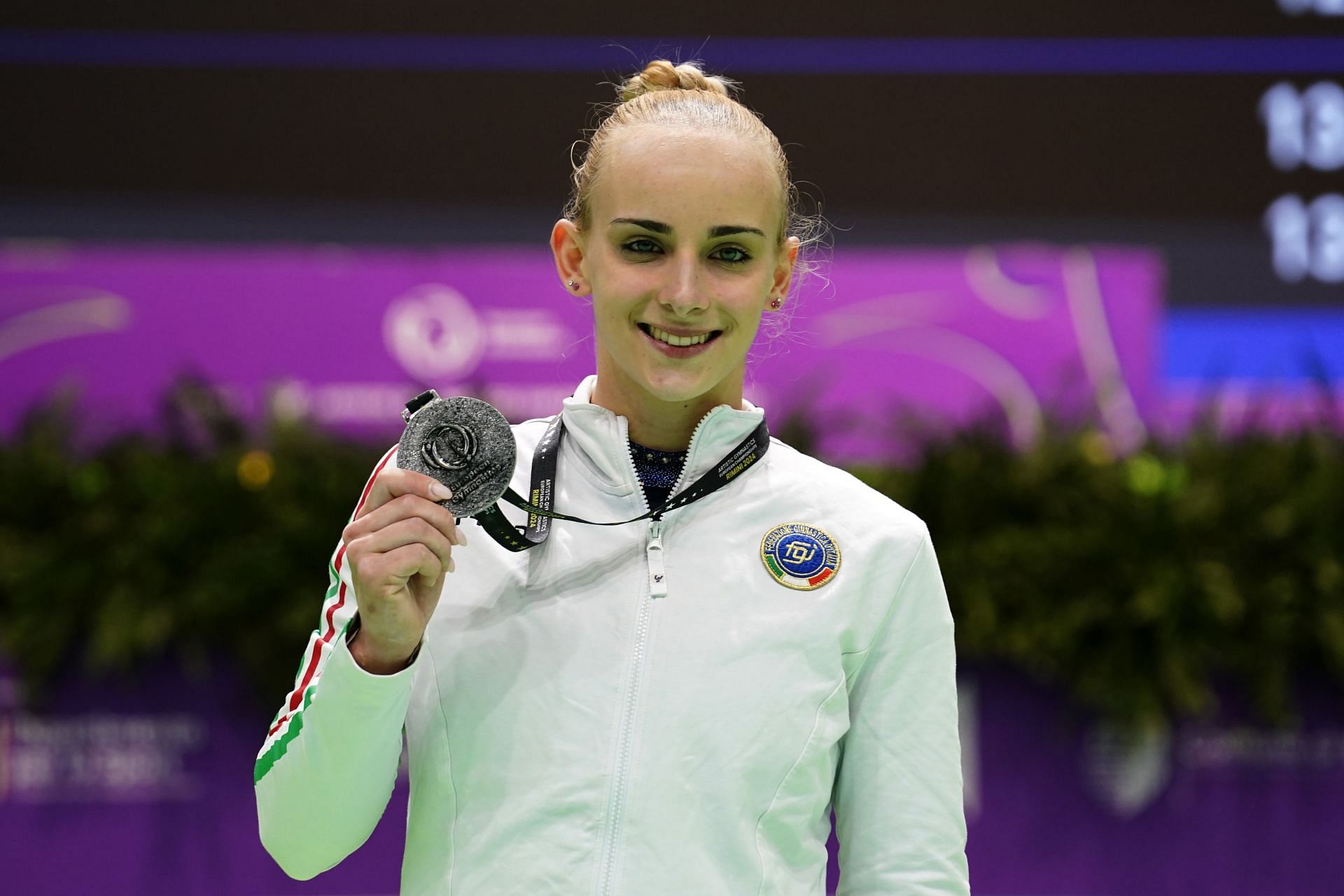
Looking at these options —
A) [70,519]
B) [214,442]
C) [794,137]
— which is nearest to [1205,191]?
[794,137]

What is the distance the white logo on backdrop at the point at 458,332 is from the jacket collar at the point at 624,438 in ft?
8.87

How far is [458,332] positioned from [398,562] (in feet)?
10.2

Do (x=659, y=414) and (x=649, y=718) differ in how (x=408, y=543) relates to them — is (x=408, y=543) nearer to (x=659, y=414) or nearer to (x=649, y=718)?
(x=649, y=718)

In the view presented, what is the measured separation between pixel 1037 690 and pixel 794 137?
7.88ft

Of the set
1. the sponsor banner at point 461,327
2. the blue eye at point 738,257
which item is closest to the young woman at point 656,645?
the blue eye at point 738,257

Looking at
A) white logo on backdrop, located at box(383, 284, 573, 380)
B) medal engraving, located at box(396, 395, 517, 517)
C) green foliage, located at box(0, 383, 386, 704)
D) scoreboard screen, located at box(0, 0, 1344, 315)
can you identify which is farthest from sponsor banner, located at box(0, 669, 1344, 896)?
scoreboard screen, located at box(0, 0, 1344, 315)

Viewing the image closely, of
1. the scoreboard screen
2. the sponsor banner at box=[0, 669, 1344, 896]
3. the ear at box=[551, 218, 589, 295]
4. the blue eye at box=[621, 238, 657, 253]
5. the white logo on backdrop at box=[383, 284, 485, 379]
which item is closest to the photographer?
the blue eye at box=[621, 238, 657, 253]

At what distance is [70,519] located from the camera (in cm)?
354

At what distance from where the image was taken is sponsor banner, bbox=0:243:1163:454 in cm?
464

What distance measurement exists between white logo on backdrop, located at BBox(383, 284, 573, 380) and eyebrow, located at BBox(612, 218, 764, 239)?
2.79 metres

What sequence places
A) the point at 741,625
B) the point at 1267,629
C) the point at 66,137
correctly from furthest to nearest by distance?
the point at 66,137
the point at 1267,629
the point at 741,625

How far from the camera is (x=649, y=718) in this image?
171 cm

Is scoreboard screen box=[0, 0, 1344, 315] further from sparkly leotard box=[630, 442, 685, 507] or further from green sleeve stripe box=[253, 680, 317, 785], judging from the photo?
green sleeve stripe box=[253, 680, 317, 785]

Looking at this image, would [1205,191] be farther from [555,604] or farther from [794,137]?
[555,604]
